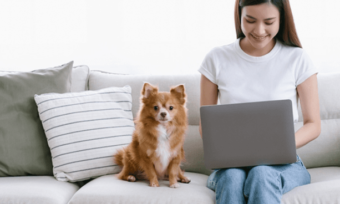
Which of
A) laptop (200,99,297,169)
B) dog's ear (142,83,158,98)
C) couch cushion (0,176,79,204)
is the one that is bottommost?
couch cushion (0,176,79,204)

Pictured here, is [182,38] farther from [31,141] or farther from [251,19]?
[31,141]

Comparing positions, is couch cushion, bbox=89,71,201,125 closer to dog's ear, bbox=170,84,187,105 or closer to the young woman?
the young woman

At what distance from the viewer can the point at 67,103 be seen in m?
1.89

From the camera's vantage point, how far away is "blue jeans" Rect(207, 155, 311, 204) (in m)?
1.27

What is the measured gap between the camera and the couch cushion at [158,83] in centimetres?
212

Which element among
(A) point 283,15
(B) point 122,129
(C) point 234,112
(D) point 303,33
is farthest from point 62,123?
(D) point 303,33

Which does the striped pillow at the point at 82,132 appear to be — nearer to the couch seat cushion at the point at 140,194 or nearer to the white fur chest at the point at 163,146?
the couch seat cushion at the point at 140,194

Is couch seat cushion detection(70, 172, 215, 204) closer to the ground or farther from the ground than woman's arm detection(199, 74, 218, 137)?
closer to the ground

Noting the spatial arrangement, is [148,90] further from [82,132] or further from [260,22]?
[260,22]

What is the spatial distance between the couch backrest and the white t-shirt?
0.35 metres

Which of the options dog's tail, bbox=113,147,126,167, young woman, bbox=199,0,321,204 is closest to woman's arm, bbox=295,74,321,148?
young woman, bbox=199,0,321,204

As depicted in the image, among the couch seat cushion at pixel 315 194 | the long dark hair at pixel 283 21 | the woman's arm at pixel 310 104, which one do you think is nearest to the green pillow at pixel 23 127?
the long dark hair at pixel 283 21

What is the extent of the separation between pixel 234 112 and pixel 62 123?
3.23 ft

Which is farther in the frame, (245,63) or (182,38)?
(182,38)
